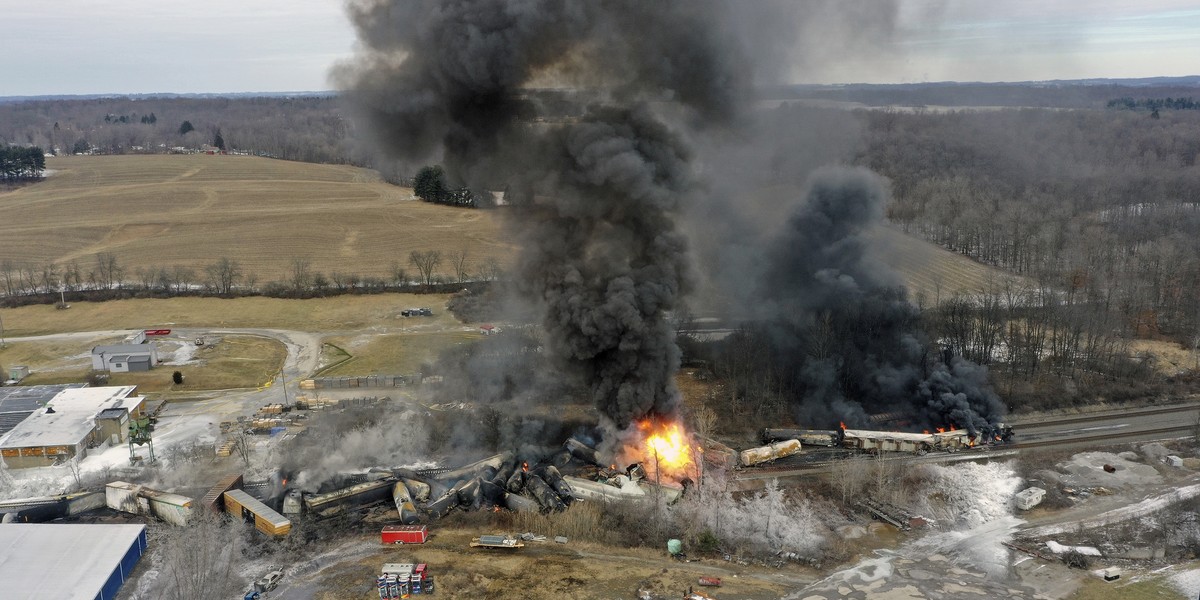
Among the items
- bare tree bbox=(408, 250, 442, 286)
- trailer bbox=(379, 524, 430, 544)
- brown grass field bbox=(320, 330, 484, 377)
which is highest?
bare tree bbox=(408, 250, 442, 286)

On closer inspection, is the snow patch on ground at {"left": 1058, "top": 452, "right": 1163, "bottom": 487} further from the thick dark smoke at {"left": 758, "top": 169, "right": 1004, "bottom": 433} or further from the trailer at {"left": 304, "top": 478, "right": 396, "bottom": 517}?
the trailer at {"left": 304, "top": 478, "right": 396, "bottom": 517}

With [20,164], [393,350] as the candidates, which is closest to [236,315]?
[393,350]

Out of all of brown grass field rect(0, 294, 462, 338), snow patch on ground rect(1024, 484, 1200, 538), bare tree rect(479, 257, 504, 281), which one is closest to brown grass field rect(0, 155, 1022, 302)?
bare tree rect(479, 257, 504, 281)

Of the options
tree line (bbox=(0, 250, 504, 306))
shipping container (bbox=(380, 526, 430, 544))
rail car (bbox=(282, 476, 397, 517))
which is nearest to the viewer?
shipping container (bbox=(380, 526, 430, 544))

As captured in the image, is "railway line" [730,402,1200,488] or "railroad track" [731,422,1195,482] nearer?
"railroad track" [731,422,1195,482]

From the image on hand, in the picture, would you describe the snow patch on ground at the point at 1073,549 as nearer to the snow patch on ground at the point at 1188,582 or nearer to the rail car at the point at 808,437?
the snow patch on ground at the point at 1188,582

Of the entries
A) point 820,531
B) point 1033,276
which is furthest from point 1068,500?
point 1033,276

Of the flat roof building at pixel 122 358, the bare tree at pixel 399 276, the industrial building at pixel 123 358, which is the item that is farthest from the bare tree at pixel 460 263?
the flat roof building at pixel 122 358

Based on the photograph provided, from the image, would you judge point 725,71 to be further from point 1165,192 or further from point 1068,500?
point 1165,192
